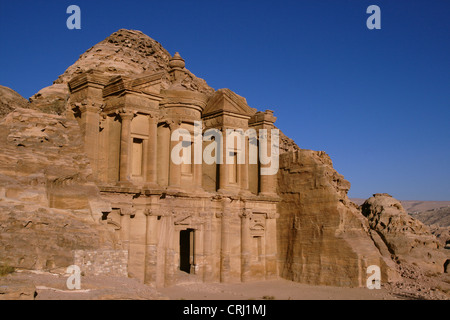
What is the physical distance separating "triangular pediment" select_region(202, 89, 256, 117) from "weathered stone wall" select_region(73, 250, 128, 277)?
14.9m

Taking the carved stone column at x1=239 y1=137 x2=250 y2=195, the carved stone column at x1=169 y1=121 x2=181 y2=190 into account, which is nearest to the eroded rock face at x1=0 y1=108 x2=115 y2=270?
the carved stone column at x1=169 y1=121 x2=181 y2=190

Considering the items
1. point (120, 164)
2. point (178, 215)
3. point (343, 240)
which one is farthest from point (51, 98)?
point (343, 240)

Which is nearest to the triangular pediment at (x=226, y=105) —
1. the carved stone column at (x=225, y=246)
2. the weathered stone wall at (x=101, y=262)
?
the carved stone column at (x=225, y=246)

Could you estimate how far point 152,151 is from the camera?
76.1 feet

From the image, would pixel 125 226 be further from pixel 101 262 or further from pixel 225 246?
pixel 101 262

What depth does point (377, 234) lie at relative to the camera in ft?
88.5

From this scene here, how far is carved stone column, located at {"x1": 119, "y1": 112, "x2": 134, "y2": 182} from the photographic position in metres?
21.6

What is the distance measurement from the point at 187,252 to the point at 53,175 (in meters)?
14.9

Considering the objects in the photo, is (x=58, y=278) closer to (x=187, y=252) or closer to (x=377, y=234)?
(x=187, y=252)

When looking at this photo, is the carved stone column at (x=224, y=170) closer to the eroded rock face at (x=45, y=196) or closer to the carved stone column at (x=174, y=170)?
the carved stone column at (x=174, y=170)

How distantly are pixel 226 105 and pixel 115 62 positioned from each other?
7.09m

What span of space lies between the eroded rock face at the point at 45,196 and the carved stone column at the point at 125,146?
5.38 metres

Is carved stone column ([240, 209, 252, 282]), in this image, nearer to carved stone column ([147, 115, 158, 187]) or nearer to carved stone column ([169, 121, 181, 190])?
carved stone column ([169, 121, 181, 190])

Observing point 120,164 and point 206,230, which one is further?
point 206,230
